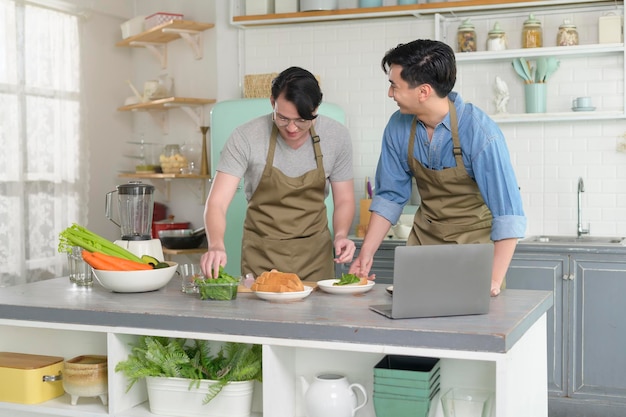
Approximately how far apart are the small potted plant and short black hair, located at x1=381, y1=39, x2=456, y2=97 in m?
1.31

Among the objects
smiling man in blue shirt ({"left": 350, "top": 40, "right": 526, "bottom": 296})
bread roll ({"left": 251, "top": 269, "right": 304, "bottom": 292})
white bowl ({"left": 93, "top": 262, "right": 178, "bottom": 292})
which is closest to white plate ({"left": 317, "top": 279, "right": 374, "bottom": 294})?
bread roll ({"left": 251, "top": 269, "right": 304, "bottom": 292})

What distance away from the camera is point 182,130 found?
7.36 metres

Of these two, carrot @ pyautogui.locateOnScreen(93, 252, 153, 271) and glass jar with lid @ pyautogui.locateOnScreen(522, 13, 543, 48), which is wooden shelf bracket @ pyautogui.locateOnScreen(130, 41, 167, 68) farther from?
carrot @ pyautogui.locateOnScreen(93, 252, 153, 271)

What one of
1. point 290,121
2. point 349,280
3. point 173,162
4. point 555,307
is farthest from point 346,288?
point 173,162

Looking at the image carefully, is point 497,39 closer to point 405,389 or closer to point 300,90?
point 300,90

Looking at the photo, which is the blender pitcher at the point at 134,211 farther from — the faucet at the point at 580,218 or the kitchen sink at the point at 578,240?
the faucet at the point at 580,218

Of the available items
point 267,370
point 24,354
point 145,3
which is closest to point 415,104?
point 267,370

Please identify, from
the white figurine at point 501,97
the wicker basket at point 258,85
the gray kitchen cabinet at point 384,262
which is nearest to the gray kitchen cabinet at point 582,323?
the gray kitchen cabinet at point 384,262

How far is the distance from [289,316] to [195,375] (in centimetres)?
43

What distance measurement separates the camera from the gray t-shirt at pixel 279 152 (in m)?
4.00

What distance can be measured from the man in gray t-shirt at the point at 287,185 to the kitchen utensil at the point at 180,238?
252 cm

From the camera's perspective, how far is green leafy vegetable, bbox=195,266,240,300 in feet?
10.2

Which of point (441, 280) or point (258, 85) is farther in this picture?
point (258, 85)

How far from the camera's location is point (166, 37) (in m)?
7.16
